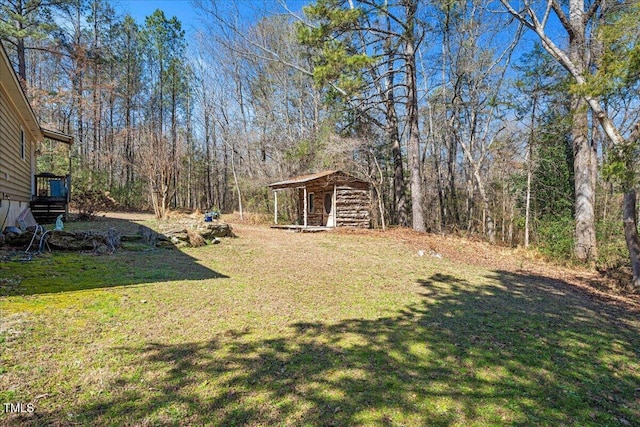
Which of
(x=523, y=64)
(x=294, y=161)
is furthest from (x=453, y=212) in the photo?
(x=294, y=161)

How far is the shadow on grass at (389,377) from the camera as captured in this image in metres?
2.10

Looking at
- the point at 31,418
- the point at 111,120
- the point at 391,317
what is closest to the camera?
the point at 31,418

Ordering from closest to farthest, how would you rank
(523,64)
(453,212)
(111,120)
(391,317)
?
(391,317)
(523,64)
(453,212)
(111,120)

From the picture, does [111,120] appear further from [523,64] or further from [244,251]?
[523,64]

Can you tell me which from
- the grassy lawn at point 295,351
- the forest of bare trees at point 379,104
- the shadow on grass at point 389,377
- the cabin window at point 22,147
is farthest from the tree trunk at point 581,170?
the cabin window at point 22,147

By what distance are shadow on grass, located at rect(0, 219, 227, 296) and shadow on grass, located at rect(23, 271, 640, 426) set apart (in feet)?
6.97

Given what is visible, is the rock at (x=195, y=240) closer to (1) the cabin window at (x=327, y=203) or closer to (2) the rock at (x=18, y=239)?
(2) the rock at (x=18, y=239)

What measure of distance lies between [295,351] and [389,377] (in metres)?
0.85

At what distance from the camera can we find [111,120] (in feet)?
76.8

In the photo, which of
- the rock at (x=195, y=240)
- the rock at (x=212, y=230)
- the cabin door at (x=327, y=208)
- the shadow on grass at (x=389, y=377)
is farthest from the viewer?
the cabin door at (x=327, y=208)

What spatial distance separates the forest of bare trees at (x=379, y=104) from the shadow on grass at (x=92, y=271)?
776cm

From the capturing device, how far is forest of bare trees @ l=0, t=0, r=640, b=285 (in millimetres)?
8875

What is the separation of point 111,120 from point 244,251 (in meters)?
21.5

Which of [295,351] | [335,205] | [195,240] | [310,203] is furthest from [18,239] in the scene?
[310,203]
